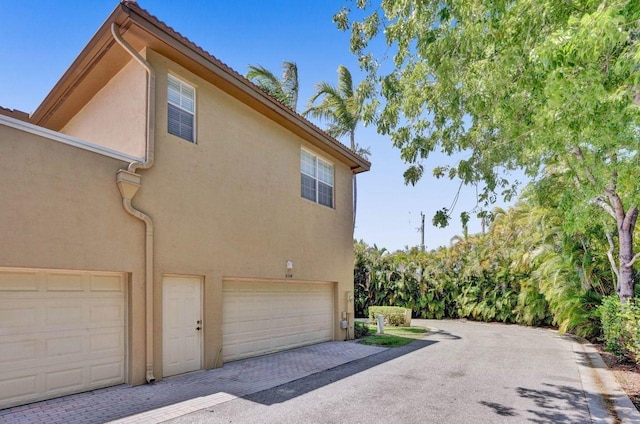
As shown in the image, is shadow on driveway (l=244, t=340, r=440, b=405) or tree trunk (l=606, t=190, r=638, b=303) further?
tree trunk (l=606, t=190, r=638, b=303)

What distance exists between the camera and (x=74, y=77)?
371 inches

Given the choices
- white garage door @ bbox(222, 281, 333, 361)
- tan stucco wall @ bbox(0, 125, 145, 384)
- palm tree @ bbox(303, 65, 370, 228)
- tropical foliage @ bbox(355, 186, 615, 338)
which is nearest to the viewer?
tan stucco wall @ bbox(0, 125, 145, 384)

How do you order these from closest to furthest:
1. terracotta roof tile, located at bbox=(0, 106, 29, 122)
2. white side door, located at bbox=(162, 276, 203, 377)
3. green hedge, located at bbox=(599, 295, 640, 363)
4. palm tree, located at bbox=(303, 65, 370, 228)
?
white side door, located at bbox=(162, 276, 203, 377) → green hedge, located at bbox=(599, 295, 640, 363) → terracotta roof tile, located at bbox=(0, 106, 29, 122) → palm tree, located at bbox=(303, 65, 370, 228)

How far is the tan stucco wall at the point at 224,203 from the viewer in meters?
8.43

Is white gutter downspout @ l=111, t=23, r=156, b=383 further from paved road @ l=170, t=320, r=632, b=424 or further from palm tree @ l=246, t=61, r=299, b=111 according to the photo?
palm tree @ l=246, t=61, r=299, b=111

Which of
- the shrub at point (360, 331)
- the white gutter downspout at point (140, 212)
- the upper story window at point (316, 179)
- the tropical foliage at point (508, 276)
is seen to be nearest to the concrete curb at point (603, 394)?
the tropical foliage at point (508, 276)

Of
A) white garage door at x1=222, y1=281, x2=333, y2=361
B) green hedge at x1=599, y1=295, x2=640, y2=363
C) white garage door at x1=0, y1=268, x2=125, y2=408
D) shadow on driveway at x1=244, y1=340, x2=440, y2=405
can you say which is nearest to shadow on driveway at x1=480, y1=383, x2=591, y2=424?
green hedge at x1=599, y1=295, x2=640, y2=363

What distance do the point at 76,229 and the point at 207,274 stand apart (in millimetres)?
3080

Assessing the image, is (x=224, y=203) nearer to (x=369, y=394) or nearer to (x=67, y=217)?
(x=67, y=217)

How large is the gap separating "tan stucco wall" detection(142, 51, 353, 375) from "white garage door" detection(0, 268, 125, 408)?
0.88 metres

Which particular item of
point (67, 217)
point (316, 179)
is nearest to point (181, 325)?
point (67, 217)

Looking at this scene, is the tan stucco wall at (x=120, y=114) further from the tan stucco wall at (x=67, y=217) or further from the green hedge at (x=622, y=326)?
the green hedge at (x=622, y=326)

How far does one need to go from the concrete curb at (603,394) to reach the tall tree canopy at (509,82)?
12.2 feet

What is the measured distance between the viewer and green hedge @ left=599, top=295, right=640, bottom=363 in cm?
880
